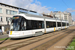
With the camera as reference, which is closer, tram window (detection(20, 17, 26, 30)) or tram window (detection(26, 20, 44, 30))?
tram window (detection(20, 17, 26, 30))

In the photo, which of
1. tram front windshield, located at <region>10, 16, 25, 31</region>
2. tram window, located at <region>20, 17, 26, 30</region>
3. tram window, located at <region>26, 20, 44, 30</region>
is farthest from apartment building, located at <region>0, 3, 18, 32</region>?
tram window, located at <region>20, 17, 26, 30</region>

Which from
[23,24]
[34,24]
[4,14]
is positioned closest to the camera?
[23,24]

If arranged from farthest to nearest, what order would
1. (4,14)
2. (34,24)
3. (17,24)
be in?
(4,14), (34,24), (17,24)

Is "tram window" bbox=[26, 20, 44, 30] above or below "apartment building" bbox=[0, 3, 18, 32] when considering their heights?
below

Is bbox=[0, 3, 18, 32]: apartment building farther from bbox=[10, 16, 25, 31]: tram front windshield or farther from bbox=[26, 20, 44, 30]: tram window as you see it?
bbox=[10, 16, 25, 31]: tram front windshield

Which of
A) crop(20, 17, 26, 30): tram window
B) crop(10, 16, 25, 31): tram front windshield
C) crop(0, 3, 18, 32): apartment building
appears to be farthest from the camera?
crop(0, 3, 18, 32): apartment building

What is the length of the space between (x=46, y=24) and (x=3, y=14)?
2177 centimetres

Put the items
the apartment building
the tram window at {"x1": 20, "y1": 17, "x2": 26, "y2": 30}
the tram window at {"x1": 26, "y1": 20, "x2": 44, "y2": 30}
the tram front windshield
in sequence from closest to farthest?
the tram front windshield → the tram window at {"x1": 20, "y1": 17, "x2": 26, "y2": 30} → the tram window at {"x1": 26, "y1": 20, "x2": 44, "y2": 30} → the apartment building

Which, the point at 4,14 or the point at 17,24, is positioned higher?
the point at 4,14

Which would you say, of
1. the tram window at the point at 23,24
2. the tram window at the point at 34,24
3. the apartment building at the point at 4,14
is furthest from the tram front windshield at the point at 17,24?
the apartment building at the point at 4,14

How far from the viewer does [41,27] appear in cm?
1395

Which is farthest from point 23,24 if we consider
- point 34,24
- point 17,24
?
point 34,24

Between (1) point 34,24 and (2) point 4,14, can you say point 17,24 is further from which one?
(2) point 4,14

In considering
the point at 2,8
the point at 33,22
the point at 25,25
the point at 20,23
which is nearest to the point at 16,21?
the point at 20,23
